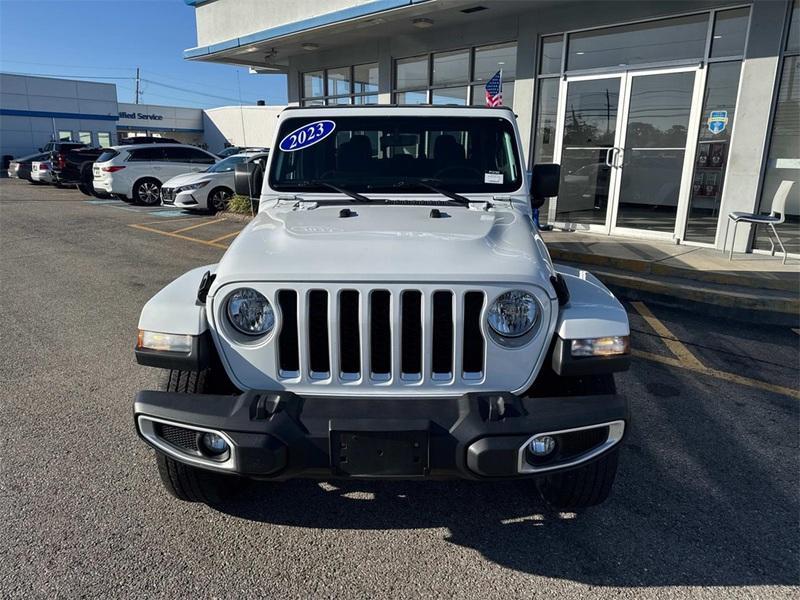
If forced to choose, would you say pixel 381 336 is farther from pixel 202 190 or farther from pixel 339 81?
pixel 339 81

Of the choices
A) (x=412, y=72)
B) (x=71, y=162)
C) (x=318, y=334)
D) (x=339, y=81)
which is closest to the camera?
(x=318, y=334)

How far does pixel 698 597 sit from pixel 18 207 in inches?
729

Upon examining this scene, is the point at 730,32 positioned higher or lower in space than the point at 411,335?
higher

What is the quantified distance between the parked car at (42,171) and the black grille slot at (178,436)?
24171mm

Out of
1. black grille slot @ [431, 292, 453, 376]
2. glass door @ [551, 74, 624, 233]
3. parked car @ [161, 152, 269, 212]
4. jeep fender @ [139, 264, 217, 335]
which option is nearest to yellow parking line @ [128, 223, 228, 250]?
parked car @ [161, 152, 269, 212]

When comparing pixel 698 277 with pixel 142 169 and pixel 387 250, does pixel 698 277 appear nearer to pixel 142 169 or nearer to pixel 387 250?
pixel 387 250

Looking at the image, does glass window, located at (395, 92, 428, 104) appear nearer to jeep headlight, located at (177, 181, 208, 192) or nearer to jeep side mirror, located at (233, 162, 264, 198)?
jeep headlight, located at (177, 181, 208, 192)

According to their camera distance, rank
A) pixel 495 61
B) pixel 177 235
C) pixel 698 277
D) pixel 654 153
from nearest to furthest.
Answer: pixel 698 277 < pixel 654 153 < pixel 495 61 < pixel 177 235

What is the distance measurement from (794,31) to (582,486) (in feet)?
24.8

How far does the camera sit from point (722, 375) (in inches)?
178

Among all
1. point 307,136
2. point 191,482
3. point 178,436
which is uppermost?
point 307,136

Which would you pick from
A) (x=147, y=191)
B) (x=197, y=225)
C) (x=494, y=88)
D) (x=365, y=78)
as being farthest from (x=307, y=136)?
(x=147, y=191)

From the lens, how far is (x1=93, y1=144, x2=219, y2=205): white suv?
52.3 ft

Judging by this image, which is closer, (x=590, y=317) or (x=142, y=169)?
(x=590, y=317)
